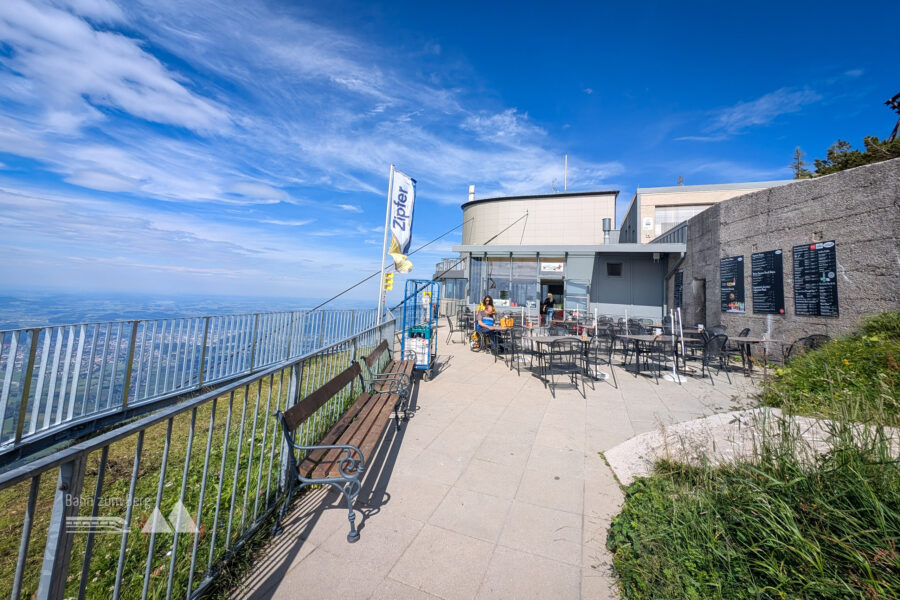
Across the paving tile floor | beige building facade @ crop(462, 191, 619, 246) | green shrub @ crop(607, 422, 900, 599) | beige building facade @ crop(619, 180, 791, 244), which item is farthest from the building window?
green shrub @ crop(607, 422, 900, 599)

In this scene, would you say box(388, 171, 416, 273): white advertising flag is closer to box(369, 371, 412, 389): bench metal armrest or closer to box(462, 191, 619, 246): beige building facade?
box(369, 371, 412, 389): bench metal armrest

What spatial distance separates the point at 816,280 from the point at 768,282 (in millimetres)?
1102

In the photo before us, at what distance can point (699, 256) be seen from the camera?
37.0ft

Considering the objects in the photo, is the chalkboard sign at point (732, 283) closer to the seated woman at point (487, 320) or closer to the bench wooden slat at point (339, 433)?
the seated woman at point (487, 320)

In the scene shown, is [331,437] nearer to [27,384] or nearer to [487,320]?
[27,384]

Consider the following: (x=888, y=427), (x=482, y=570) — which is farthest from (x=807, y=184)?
(x=482, y=570)

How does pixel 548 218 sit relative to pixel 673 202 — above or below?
above

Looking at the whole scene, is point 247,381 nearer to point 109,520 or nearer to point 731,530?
point 109,520

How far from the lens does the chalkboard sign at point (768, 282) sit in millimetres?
7980

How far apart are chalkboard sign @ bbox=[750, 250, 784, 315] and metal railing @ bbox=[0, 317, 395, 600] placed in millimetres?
9676

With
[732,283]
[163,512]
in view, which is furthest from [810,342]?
[163,512]

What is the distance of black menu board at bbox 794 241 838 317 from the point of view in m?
6.88

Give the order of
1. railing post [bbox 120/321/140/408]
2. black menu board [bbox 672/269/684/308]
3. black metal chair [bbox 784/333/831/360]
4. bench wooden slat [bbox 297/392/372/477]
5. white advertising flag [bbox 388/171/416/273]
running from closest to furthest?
bench wooden slat [bbox 297/392/372/477], railing post [bbox 120/321/140/408], black metal chair [bbox 784/333/831/360], white advertising flag [bbox 388/171/416/273], black menu board [bbox 672/269/684/308]

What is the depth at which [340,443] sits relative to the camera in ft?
10.2
